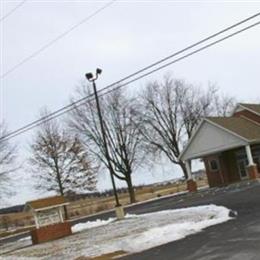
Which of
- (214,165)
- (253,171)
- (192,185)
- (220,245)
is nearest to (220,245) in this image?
(220,245)

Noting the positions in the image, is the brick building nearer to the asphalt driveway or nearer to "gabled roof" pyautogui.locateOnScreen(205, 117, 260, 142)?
"gabled roof" pyautogui.locateOnScreen(205, 117, 260, 142)

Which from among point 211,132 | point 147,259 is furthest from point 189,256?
point 211,132

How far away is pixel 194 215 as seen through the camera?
955 inches

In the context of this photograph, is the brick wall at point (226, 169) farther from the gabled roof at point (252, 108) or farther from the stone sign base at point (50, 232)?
the stone sign base at point (50, 232)

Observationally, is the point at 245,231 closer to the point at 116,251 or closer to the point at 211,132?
the point at 116,251

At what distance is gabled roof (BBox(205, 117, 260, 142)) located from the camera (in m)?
48.2

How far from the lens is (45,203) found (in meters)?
29.3

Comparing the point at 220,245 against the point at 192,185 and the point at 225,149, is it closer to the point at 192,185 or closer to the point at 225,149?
the point at 225,149

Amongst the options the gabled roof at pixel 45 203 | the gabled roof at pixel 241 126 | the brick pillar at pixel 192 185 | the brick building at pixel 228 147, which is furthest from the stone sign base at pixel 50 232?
the brick pillar at pixel 192 185

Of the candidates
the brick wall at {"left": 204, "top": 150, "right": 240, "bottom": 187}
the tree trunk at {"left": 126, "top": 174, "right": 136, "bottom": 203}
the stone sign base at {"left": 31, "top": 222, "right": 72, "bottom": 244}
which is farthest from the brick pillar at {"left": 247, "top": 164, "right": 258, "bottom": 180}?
the stone sign base at {"left": 31, "top": 222, "right": 72, "bottom": 244}

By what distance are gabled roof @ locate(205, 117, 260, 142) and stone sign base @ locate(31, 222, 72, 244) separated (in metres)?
22.4

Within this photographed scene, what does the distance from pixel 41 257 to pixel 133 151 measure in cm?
4783

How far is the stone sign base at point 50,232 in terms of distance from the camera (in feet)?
91.6

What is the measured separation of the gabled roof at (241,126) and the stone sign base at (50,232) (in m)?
22.4
